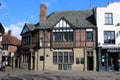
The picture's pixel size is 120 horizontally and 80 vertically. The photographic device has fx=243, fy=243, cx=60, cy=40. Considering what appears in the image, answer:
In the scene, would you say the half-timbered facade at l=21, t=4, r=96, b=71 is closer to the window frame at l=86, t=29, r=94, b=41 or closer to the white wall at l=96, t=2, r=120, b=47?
the window frame at l=86, t=29, r=94, b=41

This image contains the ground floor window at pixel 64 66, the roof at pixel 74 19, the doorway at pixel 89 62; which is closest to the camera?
the ground floor window at pixel 64 66

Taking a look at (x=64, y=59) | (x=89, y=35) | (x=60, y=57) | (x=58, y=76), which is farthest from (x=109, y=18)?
(x=58, y=76)

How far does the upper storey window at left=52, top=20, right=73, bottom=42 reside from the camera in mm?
39219

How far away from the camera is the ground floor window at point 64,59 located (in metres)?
38.8

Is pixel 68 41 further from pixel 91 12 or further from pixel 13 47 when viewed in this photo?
pixel 13 47

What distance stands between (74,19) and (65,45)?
207 inches

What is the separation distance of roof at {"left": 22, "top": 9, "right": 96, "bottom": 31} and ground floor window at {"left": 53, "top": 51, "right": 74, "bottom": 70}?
462 centimetres

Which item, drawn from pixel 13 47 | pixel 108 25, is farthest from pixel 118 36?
pixel 13 47

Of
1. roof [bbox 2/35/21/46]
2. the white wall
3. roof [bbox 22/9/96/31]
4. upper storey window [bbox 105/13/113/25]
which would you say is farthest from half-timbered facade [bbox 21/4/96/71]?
roof [bbox 2/35/21/46]

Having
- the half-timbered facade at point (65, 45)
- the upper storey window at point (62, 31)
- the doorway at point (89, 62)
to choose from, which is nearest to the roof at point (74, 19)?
the half-timbered facade at point (65, 45)

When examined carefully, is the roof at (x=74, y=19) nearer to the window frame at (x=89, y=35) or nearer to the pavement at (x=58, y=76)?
the window frame at (x=89, y=35)

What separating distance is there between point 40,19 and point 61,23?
14.4 ft

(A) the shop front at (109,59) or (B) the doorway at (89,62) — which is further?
(B) the doorway at (89,62)

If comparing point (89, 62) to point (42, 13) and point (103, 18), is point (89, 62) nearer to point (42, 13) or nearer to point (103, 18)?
point (103, 18)
